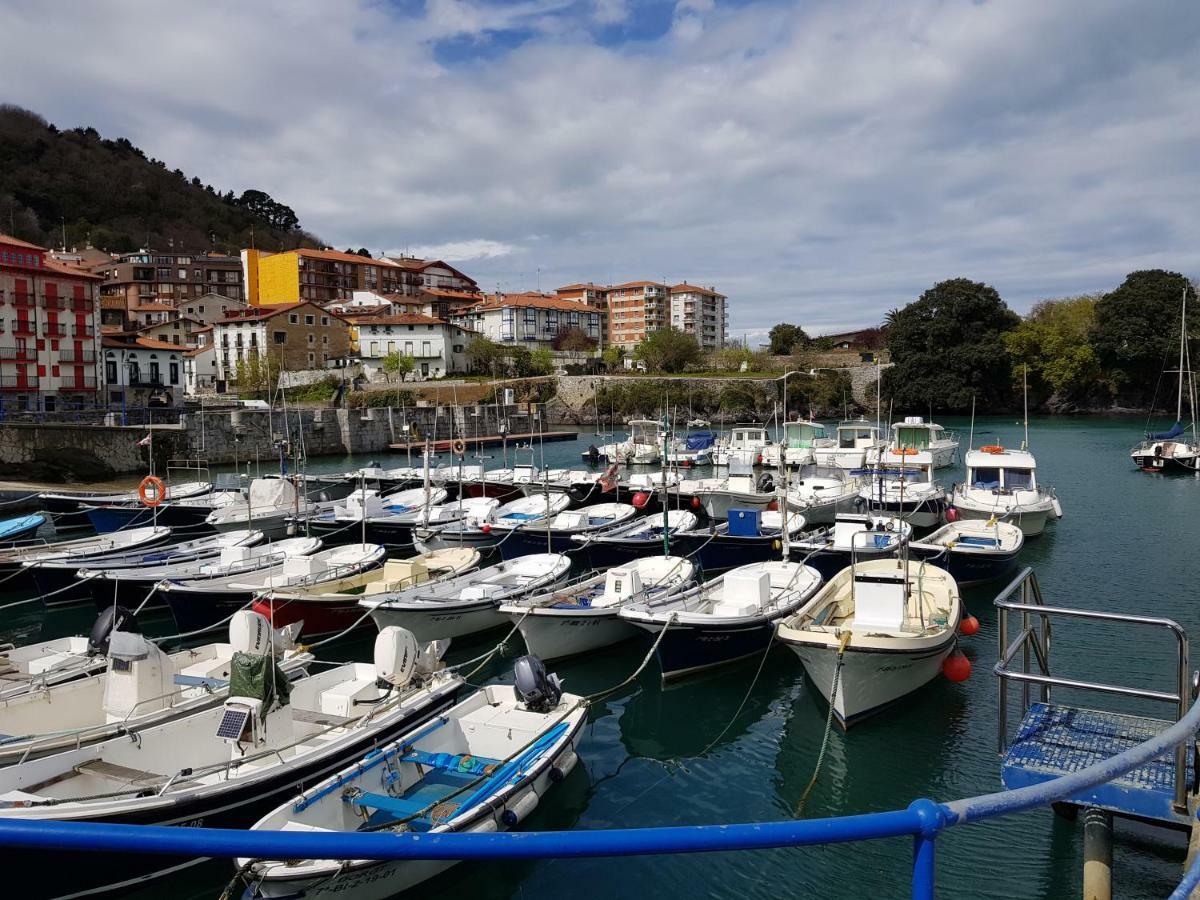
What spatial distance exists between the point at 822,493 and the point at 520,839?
3219 cm

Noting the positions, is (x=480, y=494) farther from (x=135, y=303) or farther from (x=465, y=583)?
(x=135, y=303)

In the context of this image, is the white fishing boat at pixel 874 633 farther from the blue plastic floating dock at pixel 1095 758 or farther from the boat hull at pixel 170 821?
the boat hull at pixel 170 821

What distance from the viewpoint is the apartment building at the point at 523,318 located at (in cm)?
10612

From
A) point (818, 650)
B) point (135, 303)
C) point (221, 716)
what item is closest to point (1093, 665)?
point (818, 650)

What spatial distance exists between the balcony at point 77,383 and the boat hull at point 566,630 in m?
54.5

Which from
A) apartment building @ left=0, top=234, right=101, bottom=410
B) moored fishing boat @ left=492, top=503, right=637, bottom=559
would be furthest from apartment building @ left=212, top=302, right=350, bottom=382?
moored fishing boat @ left=492, top=503, right=637, bottom=559

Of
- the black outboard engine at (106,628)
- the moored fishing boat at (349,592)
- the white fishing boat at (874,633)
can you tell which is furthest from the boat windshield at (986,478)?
the black outboard engine at (106,628)

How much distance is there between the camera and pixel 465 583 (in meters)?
19.8

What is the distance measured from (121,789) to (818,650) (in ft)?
33.5

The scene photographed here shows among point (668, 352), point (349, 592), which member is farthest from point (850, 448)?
point (668, 352)

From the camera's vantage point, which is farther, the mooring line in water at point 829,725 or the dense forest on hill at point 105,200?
the dense forest on hill at point 105,200

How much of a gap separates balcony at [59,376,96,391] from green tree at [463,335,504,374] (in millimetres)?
38753

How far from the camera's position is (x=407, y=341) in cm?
8819

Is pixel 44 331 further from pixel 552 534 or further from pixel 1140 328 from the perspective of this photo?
pixel 1140 328
